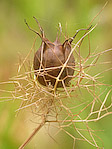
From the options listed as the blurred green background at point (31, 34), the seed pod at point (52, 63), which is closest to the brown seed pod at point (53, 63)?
the seed pod at point (52, 63)

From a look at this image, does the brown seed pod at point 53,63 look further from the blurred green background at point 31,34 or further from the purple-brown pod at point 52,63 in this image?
the blurred green background at point 31,34

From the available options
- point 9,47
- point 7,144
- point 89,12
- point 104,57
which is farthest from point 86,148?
point 89,12

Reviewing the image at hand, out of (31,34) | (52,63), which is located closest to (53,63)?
(52,63)

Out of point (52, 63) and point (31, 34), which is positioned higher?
point (31, 34)

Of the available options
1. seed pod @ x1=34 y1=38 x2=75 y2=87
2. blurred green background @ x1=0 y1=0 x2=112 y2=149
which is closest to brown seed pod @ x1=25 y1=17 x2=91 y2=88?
seed pod @ x1=34 y1=38 x2=75 y2=87

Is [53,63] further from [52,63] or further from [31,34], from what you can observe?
[31,34]

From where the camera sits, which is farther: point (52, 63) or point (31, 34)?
point (31, 34)

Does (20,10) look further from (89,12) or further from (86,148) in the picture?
(86,148)
